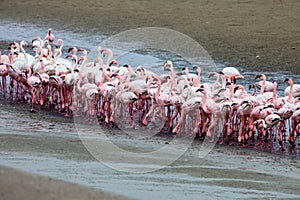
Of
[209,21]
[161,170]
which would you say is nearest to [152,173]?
[161,170]

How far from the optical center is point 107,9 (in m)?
15.9

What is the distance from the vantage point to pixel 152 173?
6.35 m

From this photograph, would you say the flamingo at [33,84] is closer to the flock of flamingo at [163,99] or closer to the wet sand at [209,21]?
the flock of flamingo at [163,99]

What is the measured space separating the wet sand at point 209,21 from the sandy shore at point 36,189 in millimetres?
7751

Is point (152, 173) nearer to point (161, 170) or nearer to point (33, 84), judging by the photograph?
point (161, 170)

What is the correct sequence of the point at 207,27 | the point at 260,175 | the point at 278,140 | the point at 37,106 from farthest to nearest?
the point at 207,27
the point at 37,106
the point at 278,140
the point at 260,175

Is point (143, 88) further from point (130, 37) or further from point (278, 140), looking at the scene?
point (130, 37)

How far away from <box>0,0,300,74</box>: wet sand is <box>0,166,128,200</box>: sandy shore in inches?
305

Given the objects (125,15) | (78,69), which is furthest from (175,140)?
(125,15)

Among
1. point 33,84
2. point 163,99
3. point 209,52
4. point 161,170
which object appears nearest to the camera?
point 161,170

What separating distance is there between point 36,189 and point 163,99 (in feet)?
16.5

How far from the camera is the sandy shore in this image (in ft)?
10.5

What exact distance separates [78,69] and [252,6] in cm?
699

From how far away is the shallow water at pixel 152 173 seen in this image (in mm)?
5824
